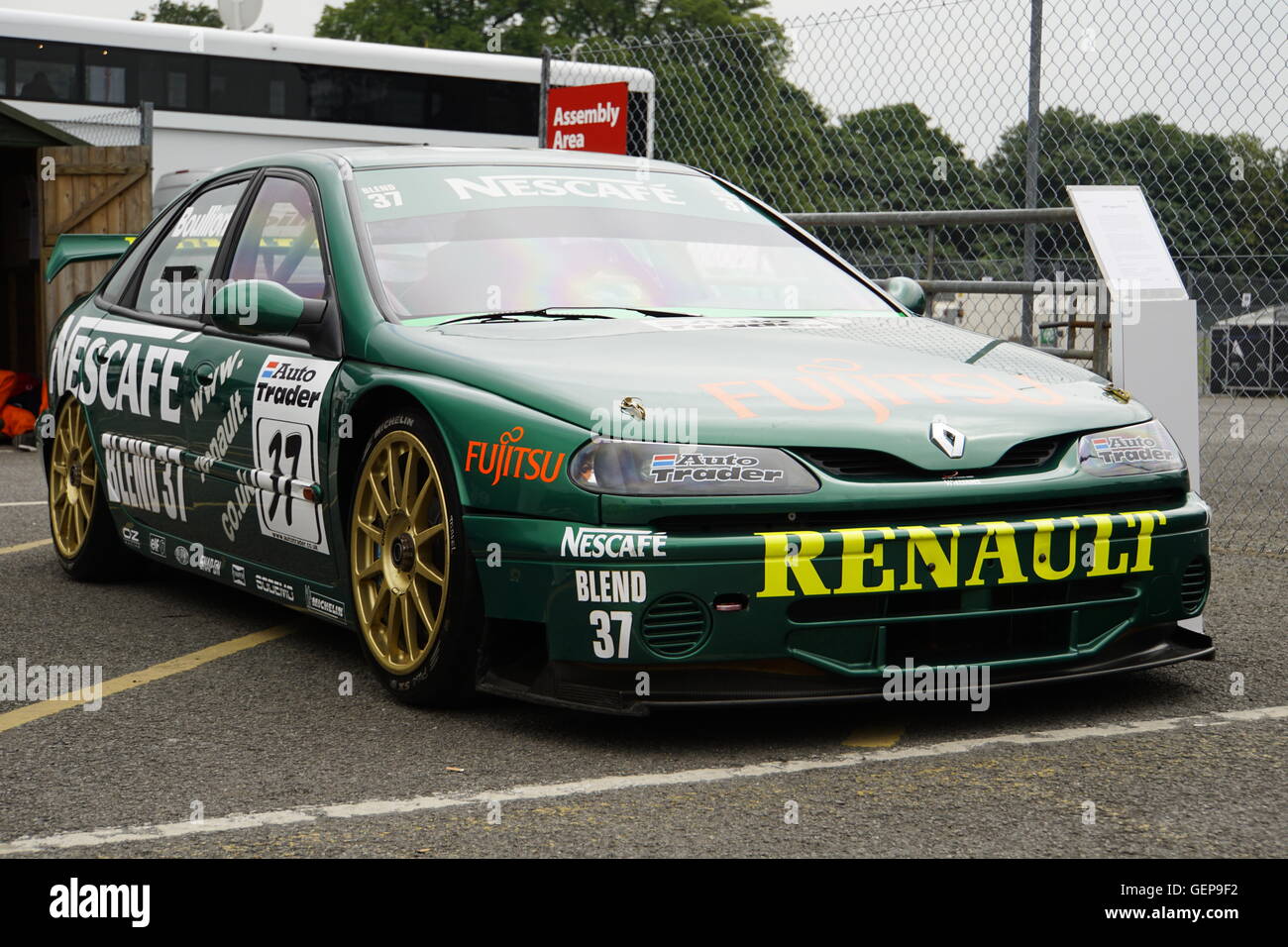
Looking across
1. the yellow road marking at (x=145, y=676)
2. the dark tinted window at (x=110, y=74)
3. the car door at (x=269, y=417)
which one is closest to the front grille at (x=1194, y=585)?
the car door at (x=269, y=417)

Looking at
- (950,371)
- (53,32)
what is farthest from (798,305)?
(53,32)

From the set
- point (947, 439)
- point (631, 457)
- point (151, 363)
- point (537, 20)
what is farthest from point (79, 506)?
point (537, 20)

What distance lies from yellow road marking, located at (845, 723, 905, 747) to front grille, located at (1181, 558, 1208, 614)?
76 centimetres

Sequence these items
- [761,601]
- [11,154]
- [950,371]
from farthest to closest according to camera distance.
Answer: [11,154] → [950,371] → [761,601]

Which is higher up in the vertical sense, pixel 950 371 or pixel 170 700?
pixel 950 371

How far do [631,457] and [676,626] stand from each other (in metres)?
0.37

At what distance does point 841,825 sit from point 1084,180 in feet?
21.2

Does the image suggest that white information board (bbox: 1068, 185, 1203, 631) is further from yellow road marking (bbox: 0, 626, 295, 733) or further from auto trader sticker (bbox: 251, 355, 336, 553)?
yellow road marking (bbox: 0, 626, 295, 733)

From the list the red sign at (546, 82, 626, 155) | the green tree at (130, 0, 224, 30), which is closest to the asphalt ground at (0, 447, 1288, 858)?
the red sign at (546, 82, 626, 155)

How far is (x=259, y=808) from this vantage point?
343cm

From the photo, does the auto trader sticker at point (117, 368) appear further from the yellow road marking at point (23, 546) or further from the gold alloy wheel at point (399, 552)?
the gold alloy wheel at point (399, 552)

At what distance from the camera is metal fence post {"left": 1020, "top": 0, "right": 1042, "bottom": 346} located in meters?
7.61

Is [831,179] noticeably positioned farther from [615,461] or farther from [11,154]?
[11,154]

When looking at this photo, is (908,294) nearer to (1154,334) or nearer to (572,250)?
(1154,334)
